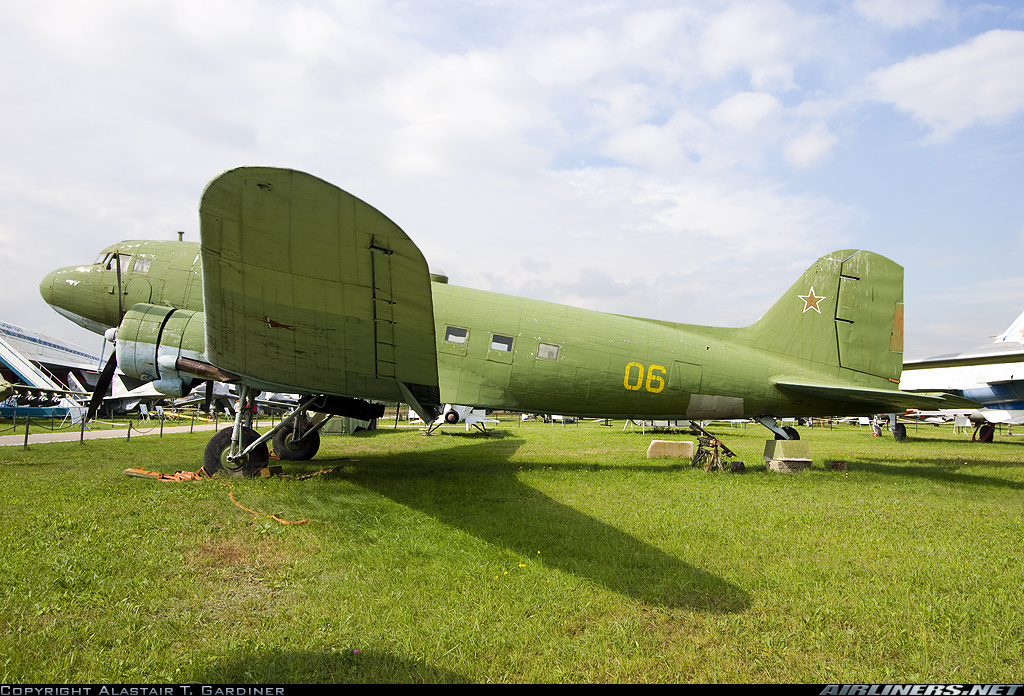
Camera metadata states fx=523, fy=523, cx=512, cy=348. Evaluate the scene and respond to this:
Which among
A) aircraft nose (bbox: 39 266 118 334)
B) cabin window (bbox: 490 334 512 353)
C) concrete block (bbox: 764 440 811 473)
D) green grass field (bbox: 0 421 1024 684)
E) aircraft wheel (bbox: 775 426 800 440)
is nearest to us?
green grass field (bbox: 0 421 1024 684)

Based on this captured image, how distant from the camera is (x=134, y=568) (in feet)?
15.1

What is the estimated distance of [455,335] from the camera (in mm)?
9898

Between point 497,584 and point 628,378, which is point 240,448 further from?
point 628,378

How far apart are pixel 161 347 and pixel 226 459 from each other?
2.14 meters

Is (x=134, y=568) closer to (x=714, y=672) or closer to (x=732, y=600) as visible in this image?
(x=714, y=672)

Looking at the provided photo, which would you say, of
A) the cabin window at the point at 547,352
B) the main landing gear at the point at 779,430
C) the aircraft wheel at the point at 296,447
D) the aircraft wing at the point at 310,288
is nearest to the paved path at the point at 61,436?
the aircraft wheel at the point at 296,447

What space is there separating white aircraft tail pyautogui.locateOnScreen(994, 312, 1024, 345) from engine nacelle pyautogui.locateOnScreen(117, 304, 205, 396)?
3182 centimetres

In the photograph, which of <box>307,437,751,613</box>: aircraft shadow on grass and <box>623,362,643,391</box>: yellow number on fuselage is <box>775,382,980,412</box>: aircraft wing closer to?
<box>623,362,643,391</box>: yellow number on fuselage

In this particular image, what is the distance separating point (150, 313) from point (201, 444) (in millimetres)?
8207

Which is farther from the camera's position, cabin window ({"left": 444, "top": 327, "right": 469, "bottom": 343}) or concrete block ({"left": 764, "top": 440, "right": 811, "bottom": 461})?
concrete block ({"left": 764, "top": 440, "right": 811, "bottom": 461})

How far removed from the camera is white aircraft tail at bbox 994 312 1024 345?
78.6 feet

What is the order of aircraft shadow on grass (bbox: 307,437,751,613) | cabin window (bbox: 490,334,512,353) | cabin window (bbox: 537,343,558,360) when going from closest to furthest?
1. aircraft shadow on grass (bbox: 307,437,751,613)
2. cabin window (bbox: 490,334,512,353)
3. cabin window (bbox: 537,343,558,360)

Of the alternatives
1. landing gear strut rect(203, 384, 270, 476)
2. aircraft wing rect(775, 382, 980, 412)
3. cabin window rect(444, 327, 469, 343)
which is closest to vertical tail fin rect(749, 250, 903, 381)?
aircraft wing rect(775, 382, 980, 412)

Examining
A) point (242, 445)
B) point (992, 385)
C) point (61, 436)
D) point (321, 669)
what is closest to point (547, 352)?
point (242, 445)
